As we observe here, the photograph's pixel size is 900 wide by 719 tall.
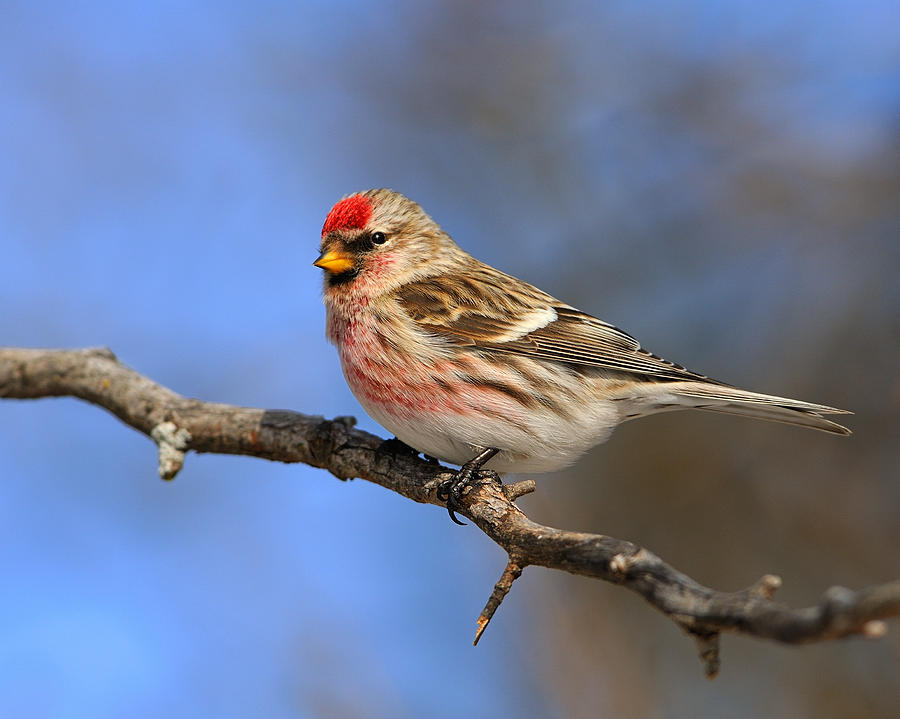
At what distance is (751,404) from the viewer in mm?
3086

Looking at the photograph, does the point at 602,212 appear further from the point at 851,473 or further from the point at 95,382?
the point at 95,382

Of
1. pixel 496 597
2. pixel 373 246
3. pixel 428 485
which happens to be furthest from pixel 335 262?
pixel 496 597

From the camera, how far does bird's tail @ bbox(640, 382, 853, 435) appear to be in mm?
2971

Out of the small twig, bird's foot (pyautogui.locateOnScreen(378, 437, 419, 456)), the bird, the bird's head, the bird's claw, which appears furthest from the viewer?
the bird's head

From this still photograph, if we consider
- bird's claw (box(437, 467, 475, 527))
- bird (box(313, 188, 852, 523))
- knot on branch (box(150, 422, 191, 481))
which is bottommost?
knot on branch (box(150, 422, 191, 481))

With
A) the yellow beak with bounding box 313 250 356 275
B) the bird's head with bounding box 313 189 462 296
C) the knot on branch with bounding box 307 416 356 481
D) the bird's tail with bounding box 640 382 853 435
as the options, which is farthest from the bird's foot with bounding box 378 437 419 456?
the bird's tail with bounding box 640 382 853 435

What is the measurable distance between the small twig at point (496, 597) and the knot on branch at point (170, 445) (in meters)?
1.83

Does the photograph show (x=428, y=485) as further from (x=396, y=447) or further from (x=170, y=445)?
(x=170, y=445)

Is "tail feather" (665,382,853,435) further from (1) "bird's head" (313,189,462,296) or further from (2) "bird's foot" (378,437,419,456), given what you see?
(1) "bird's head" (313,189,462,296)

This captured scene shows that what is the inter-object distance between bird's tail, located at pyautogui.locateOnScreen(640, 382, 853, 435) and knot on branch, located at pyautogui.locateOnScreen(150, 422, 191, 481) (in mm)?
1944

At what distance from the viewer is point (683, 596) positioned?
5.18 ft

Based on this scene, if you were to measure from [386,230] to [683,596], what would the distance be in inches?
98.9

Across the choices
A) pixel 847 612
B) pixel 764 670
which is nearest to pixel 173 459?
pixel 847 612

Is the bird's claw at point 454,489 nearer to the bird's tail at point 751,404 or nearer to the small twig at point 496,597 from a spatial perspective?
the small twig at point 496,597
